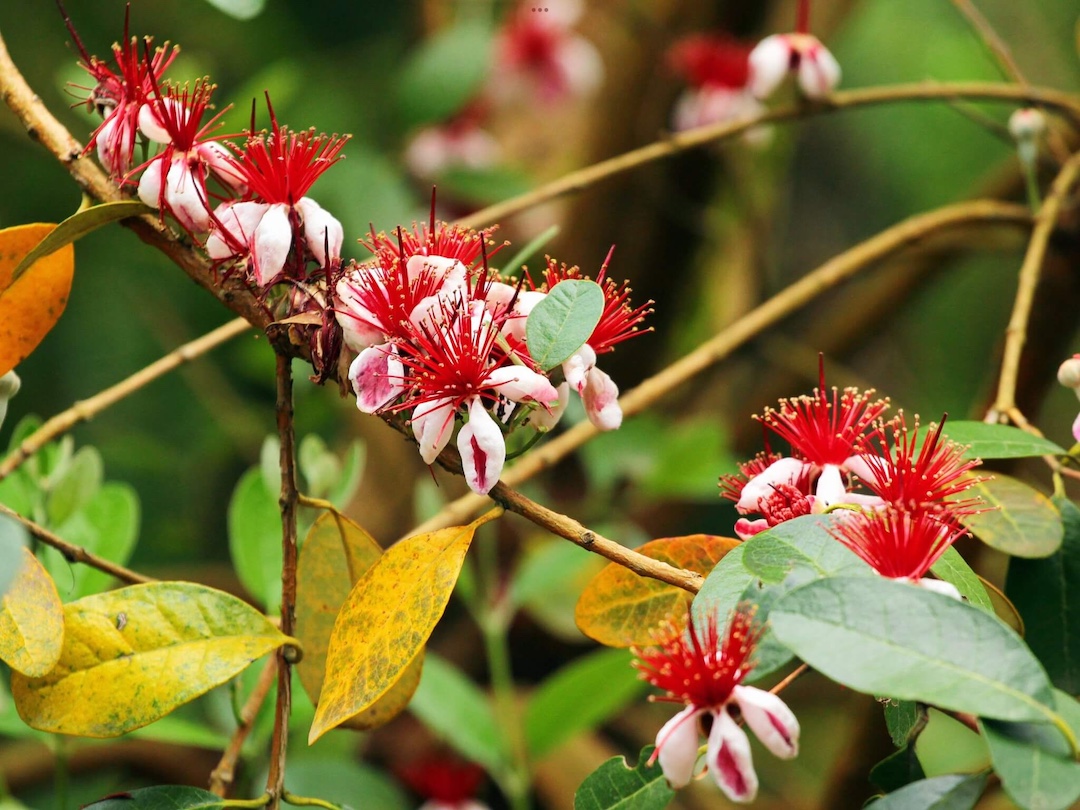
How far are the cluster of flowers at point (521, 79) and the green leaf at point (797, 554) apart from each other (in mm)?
1193

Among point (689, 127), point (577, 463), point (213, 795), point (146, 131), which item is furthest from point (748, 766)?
point (577, 463)

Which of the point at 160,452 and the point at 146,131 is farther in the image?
the point at 160,452

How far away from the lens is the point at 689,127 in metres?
1.42

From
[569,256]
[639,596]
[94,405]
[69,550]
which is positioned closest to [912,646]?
[639,596]

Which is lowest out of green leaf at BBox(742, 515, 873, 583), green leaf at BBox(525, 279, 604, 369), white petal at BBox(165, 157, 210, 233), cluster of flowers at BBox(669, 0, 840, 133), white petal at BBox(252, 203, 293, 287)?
green leaf at BBox(742, 515, 873, 583)

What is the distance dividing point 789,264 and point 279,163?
5.93 ft

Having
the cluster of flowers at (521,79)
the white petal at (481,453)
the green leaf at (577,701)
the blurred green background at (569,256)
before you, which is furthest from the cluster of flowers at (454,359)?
the cluster of flowers at (521,79)

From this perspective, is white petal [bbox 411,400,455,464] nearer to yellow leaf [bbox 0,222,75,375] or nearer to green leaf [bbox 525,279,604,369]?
green leaf [bbox 525,279,604,369]

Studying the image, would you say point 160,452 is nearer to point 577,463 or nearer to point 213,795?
point 577,463

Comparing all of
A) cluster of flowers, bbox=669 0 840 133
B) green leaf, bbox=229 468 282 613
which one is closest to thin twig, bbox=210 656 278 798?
green leaf, bbox=229 468 282 613

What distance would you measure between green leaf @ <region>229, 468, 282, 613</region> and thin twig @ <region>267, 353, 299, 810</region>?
0.27 m

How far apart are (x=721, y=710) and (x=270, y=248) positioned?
27 centimetres

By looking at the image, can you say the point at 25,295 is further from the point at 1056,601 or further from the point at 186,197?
the point at 1056,601

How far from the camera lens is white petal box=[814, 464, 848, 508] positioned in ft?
1.55
